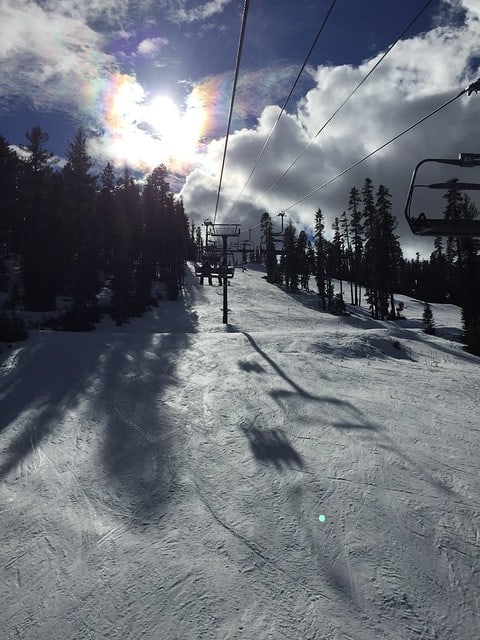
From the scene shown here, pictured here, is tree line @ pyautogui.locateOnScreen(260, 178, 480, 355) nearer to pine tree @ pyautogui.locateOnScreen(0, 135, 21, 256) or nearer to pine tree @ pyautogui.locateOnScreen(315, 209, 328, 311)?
pine tree @ pyautogui.locateOnScreen(315, 209, 328, 311)

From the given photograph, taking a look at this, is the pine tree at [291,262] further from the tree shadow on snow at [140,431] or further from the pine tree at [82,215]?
the tree shadow on snow at [140,431]

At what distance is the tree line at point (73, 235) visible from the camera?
25.1m

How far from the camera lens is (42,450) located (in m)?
5.90

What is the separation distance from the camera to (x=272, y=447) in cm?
603

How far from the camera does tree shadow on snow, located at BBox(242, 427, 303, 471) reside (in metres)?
5.57

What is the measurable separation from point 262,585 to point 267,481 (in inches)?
65.8

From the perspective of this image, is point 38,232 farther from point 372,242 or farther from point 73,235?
point 372,242

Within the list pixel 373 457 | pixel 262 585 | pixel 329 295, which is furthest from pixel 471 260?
pixel 262 585

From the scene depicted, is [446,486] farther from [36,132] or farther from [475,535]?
[36,132]

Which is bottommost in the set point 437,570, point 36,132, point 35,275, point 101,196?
point 437,570

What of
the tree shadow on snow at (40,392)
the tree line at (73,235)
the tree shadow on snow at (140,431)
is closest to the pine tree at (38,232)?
the tree line at (73,235)

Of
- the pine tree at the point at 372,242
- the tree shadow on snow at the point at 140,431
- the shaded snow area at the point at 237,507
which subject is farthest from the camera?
the pine tree at the point at 372,242

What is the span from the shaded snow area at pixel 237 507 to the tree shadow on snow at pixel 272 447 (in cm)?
4

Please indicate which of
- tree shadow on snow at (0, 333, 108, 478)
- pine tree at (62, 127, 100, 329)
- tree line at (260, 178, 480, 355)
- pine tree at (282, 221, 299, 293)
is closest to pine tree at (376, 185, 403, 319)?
tree line at (260, 178, 480, 355)
